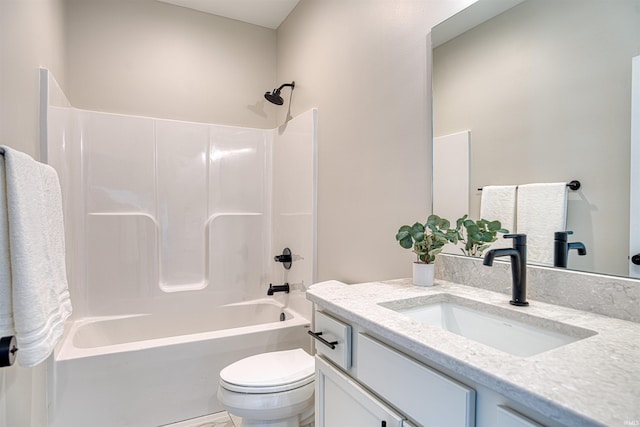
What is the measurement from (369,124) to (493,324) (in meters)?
1.12

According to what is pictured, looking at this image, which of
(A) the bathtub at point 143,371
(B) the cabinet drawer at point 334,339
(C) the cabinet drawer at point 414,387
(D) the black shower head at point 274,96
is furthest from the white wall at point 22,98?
(D) the black shower head at point 274,96

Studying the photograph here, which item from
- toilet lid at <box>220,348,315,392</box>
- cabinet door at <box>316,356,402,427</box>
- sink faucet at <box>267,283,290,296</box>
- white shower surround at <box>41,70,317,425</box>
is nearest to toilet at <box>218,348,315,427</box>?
toilet lid at <box>220,348,315,392</box>

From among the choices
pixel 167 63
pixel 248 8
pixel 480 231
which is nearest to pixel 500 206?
pixel 480 231

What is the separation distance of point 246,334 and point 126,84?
198 cm

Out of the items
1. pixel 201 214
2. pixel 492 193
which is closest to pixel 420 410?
pixel 492 193

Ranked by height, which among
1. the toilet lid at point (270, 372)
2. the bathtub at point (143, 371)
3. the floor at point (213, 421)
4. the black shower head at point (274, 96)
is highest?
the black shower head at point (274, 96)

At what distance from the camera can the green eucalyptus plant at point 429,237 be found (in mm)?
1197

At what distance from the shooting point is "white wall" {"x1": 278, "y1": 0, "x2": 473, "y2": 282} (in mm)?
1448

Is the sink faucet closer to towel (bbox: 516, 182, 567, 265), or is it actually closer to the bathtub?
the bathtub

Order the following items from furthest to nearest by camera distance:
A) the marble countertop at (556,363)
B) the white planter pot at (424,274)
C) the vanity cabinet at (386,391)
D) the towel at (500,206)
→ the white planter pot at (424,274)
the towel at (500,206)
the vanity cabinet at (386,391)
the marble countertop at (556,363)

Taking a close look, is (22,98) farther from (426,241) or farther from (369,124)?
(426,241)

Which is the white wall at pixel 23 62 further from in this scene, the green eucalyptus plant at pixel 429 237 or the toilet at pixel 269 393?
the green eucalyptus plant at pixel 429 237

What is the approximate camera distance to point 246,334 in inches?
80.0

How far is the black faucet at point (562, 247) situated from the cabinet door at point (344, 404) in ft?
2.13
